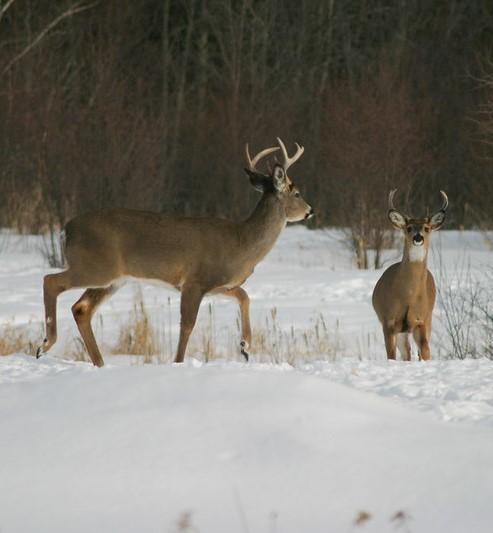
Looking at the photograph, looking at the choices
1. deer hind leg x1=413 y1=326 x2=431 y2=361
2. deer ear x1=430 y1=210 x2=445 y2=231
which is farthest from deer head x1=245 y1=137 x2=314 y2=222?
deer hind leg x1=413 y1=326 x2=431 y2=361

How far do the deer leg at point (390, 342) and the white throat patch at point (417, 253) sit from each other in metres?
0.60

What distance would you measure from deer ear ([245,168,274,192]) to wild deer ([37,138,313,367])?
23 cm

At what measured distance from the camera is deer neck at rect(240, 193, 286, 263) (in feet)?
32.0

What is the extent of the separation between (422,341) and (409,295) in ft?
1.24

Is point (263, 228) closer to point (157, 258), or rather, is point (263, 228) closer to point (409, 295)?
point (157, 258)

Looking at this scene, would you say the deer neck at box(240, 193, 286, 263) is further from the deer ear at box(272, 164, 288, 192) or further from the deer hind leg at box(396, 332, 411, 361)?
the deer hind leg at box(396, 332, 411, 361)

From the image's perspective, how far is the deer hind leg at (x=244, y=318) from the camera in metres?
9.24

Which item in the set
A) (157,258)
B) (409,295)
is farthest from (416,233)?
(157,258)

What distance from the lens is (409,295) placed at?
29.3 ft

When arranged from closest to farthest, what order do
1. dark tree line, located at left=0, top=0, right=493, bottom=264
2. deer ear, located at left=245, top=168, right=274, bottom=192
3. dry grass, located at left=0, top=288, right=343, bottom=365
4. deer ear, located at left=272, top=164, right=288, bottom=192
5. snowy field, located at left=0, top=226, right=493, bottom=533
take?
snowy field, located at left=0, top=226, right=493, bottom=533 → dry grass, located at left=0, top=288, right=343, bottom=365 → deer ear, located at left=272, top=164, right=288, bottom=192 → deer ear, located at left=245, top=168, right=274, bottom=192 → dark tree line, located at left=0, top=0, right=493, bottom=264

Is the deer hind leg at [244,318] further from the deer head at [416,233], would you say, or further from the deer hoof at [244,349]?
the deer head at [416,233]

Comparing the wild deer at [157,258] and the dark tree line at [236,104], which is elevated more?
the dark tree line at [236,104]

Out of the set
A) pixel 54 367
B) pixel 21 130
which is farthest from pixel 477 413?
pixel 21 130

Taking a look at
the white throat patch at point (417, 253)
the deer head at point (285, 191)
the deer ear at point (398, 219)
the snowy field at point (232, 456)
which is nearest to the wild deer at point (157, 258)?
the deer head at point (285, 191)
